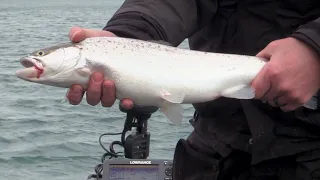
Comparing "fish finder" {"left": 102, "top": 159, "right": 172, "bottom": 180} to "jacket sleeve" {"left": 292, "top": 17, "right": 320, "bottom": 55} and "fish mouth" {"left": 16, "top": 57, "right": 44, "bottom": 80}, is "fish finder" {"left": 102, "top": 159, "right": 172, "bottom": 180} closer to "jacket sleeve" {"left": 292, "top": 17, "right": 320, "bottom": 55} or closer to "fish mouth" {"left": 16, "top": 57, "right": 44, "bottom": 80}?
"fish mouth" {"left": 16, "top": 57, "right": 44, "bottom": 80}

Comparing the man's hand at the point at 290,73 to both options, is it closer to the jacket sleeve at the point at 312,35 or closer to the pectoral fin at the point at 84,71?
the jacket sleeve at the point at 312,35

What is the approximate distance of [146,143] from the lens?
225 inches

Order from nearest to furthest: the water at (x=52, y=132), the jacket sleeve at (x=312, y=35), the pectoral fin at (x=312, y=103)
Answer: the jacket sleeve at (x=312, y=35), the pectoral fin at (x=312, y=103), the water at (x=52, y=132)

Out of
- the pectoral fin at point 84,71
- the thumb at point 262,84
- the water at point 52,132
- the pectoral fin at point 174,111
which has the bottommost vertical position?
the water at point 52,132

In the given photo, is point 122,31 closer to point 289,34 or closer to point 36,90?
point 289,34

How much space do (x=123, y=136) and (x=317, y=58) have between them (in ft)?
10.4

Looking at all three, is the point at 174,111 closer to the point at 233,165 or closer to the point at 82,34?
the point at 233,165

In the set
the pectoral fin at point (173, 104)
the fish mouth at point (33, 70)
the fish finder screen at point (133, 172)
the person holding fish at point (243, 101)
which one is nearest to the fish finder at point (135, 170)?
the fish finder screen at point (133, 172)

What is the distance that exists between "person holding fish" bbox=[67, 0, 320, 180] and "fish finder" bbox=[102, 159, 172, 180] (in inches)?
82.2

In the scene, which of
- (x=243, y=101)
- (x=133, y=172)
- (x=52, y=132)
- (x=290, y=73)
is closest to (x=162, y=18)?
(x=243, y=101)

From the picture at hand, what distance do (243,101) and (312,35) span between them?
1.58ft

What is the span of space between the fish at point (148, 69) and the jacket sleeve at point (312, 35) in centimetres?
23

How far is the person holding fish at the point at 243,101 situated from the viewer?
114 inches

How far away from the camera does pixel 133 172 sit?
531cm
